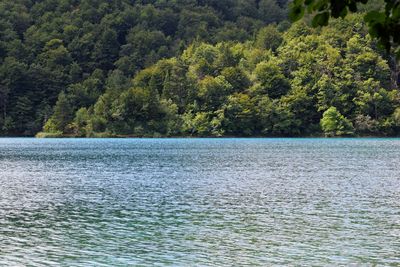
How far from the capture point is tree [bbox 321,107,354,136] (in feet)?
436

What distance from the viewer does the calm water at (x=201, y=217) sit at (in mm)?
19969

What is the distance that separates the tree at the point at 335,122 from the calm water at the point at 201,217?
79.6 m

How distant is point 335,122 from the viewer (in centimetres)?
13350

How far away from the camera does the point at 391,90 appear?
14025 centimetres

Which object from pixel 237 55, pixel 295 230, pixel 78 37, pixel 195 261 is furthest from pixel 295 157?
pixel 78 37

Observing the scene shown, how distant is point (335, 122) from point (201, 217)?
10972cm

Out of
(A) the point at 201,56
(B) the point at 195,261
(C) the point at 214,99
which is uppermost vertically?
(A) the point at 201,56

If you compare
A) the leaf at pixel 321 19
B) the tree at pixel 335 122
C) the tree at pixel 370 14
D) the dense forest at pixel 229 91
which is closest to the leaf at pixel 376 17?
the tree at pixel 370 14

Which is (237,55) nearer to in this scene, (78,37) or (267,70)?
(267,70)

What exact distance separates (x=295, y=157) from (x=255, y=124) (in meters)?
70.1

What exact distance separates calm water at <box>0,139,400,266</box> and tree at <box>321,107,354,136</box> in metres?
79.6

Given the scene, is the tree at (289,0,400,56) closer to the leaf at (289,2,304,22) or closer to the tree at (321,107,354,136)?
the leaf at (289,2,304,22)

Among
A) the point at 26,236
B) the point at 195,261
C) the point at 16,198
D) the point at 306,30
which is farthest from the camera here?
the point at 306,30

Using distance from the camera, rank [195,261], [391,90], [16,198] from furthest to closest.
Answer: [391,90] → [16,198] → [195,261]
